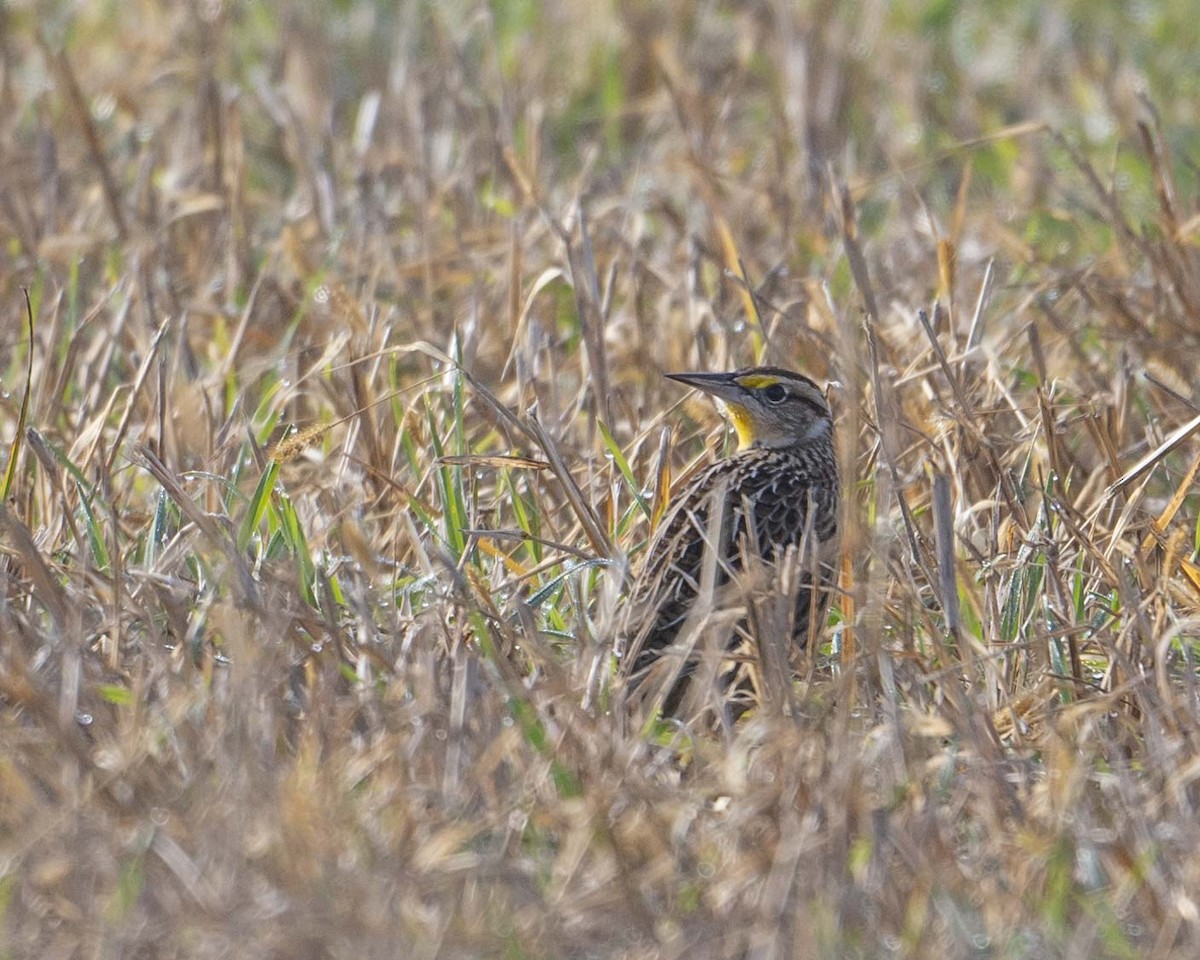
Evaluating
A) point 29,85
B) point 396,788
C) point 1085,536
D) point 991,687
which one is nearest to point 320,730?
point 396,788

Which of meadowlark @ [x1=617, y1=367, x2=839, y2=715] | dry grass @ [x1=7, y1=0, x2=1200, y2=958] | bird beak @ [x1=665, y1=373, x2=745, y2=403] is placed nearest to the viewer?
dry grass @ [x1=7, y1=0, x2=1200, y2=958]

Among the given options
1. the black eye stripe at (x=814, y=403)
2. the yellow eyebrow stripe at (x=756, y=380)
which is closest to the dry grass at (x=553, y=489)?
the black eye stripe at (x=814, y=403)

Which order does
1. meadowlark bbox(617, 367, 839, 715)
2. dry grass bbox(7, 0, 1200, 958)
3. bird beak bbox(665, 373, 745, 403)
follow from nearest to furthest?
dry grass bbox(7, 0, 1200, 958) → meadowlark bbox(617, 367, 839, 715) → bird beak bbox(665, 373, 745, 403)

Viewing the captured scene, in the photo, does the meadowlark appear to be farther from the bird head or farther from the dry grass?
the dry grass

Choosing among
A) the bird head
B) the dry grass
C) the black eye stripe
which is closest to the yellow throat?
the bird head

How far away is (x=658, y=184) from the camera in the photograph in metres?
7.39

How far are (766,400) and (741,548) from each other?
0.96 meters

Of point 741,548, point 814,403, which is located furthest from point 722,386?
point 741,548

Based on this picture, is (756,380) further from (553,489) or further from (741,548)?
(741,548)

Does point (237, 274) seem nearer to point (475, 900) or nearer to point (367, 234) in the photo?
point (367, 234)

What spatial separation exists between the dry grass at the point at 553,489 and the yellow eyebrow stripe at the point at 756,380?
0.63 feet

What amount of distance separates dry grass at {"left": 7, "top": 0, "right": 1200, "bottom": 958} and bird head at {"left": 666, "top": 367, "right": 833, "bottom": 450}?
17 cm

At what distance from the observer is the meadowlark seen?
3.57 metres

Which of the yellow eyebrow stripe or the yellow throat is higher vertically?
the yellow eyebrow stripe
